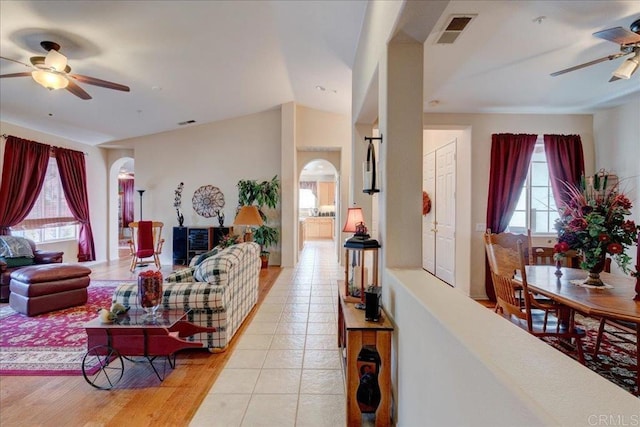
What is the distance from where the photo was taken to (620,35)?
243 centimetres

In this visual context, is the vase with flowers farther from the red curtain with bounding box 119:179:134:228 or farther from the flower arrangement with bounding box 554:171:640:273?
the red curtain with bounding box 119:179:134:228

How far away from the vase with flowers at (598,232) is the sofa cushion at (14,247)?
6.84 meters

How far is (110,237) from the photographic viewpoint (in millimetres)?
8148

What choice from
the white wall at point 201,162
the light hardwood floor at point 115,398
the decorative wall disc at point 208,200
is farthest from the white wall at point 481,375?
the decorative wall disc at point 208,200

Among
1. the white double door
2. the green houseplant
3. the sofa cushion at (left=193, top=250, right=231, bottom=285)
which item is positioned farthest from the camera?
the green houseplant

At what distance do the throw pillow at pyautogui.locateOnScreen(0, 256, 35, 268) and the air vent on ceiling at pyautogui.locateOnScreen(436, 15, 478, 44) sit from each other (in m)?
6.23

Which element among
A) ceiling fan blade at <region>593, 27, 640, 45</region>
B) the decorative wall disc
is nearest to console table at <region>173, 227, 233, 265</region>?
the decorative wall disc

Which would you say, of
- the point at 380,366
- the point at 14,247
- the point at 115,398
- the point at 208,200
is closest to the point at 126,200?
the point at 208,200

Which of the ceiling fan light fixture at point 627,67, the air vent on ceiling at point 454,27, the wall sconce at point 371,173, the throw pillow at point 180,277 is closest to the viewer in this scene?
the air vent on ceiling at point 454,27

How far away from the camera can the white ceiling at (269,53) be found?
2.83 meters

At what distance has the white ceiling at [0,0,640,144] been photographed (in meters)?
2.83

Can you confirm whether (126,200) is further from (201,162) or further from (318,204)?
(318,204)

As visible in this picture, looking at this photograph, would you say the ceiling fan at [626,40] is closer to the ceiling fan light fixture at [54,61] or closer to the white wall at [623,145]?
the white wall at [623,145]

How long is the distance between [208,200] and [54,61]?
484 cm
